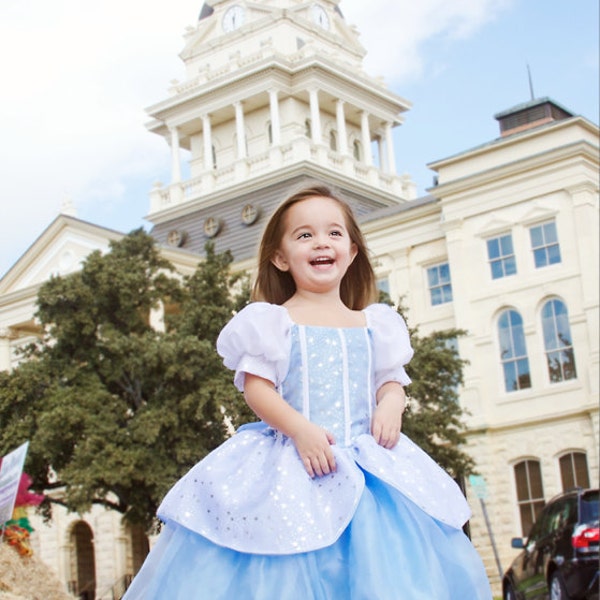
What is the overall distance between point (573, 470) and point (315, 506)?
2986cm

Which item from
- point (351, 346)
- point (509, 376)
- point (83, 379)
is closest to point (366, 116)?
point (509, 376)

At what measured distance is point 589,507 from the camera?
11.9 metres

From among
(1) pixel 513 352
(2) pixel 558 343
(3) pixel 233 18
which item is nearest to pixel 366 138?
(3) pixel 233 18

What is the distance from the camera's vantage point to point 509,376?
34.7 m

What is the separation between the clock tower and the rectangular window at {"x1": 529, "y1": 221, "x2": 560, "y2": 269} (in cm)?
1203

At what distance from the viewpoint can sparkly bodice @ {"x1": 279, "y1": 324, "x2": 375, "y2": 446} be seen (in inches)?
181

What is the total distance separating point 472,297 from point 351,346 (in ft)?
103

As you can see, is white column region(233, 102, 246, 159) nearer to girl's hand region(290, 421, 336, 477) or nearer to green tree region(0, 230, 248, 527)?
green tree region(0, 230, 248, 527)

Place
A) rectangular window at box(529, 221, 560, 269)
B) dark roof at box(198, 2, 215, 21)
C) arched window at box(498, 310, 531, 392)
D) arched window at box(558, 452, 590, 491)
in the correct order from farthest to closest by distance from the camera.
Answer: dark roof at box(198, 2, 215, 21)
rectangular window at box(529, 221, 560, 269)
arched window at box(498, 310, 531, 392)
arched window at box(558, 452, 590, 491)

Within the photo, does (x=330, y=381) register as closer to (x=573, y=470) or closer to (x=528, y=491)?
(x=573, y=470)

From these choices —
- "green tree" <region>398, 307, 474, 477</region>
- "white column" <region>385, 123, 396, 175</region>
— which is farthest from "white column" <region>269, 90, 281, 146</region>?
"green tree" <region>398, 307, 474, 477</region>

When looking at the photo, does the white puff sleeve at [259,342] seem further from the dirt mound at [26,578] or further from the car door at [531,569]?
the car door at [531,569]

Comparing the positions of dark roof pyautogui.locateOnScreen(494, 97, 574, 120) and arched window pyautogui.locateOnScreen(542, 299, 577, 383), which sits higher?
dark roof pyautogui.locateOnScreen(494, 97, 574, 120)

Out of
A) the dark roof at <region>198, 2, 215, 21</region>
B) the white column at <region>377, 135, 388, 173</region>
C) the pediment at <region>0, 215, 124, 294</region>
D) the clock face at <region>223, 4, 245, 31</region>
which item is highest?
the dark roof at <region>198, 2, 215, 21</region>
